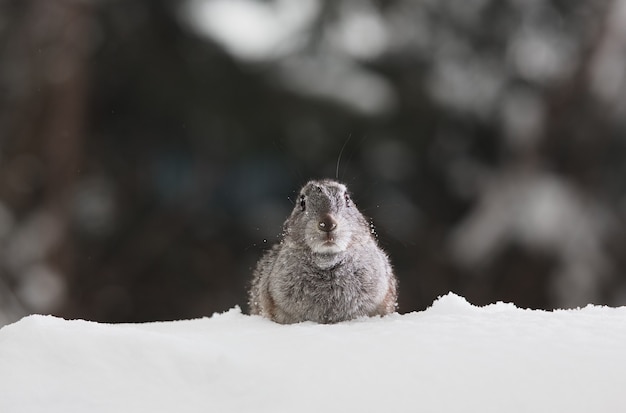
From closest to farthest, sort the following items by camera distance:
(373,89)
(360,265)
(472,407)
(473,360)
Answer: (472,407)
(473,360)
(360,265)
(373,89)

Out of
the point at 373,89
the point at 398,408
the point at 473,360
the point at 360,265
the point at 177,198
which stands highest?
the point at 373,89

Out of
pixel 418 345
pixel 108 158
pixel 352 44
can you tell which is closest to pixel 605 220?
pixel 352 44

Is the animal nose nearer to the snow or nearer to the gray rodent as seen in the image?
the gray rodent

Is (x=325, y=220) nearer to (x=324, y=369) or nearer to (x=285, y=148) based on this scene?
(x=324, y=369)

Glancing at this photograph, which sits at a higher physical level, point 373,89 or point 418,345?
point 373,89

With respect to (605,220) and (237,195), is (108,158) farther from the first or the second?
(605,220)

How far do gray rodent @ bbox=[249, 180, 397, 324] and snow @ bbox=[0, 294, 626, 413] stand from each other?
95cm

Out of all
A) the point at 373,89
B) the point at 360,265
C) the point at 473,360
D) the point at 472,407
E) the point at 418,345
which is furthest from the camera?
the point at 373,89

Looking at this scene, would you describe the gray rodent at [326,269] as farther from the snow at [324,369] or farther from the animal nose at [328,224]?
the snow at [324,369]

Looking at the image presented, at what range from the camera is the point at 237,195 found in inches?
487

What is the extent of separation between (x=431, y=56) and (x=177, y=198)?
14.1ft

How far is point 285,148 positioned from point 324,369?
8.91 m

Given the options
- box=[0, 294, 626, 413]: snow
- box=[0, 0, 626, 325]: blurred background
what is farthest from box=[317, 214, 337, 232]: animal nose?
box=[0, 0, 626, 325]: blurred background

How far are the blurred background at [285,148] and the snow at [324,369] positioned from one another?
27.7 ft
